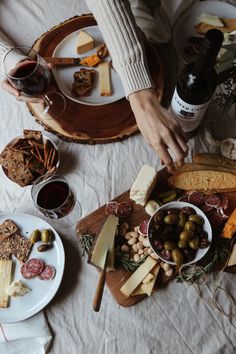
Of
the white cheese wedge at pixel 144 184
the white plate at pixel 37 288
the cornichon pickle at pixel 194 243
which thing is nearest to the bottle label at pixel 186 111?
the white cheese wedge at pixel 144 184

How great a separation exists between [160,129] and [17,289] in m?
0.40

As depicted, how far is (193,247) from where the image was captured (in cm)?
74

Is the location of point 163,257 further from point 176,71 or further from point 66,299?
point 176,71

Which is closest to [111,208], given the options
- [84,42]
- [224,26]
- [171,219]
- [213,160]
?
[171,219]

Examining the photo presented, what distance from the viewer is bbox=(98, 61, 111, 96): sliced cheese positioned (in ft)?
2.88

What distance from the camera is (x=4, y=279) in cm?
78

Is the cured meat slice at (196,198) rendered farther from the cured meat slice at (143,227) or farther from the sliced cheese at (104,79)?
the sliced cheese at (104,79)

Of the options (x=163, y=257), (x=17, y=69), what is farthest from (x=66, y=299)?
(x=17, y=69)

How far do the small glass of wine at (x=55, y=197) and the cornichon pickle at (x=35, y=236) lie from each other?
4 centimetres

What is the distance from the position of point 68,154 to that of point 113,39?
0.25 m

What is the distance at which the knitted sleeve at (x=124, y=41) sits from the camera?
0.76 m

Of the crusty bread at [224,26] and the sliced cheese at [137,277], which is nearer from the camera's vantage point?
the sliced cheese at [137,277]

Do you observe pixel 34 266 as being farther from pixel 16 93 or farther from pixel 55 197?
pixel 16 93

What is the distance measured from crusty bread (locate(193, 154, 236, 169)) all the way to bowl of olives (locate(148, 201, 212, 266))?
0.35 feet
